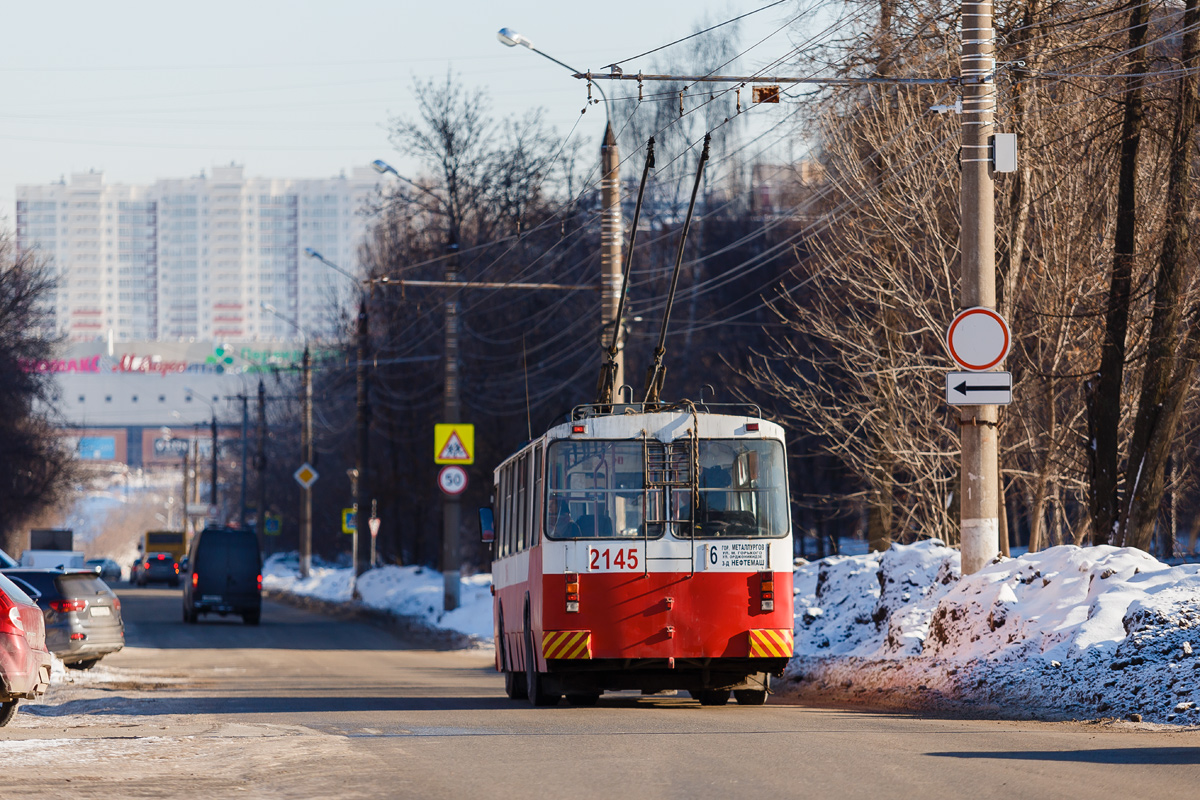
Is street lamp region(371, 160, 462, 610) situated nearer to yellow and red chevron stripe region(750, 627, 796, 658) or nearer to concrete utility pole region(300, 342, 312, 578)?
concrete utility pole region(300, 342, 312, 578)

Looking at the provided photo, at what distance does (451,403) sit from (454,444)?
3.91 feet

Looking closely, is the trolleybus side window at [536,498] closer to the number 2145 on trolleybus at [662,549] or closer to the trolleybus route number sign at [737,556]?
the number 2145 on trolleybus at [662,549]

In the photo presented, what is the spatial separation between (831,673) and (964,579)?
7.62 feet

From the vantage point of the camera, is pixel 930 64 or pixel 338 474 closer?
pixel 930 64

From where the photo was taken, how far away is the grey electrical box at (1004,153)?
15609 millimetres

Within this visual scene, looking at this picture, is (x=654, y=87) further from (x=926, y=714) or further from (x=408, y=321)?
(x=926, y=714)

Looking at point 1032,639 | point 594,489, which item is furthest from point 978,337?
point 594,489

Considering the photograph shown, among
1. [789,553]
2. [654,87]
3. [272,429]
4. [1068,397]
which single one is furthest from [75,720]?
[272,429]

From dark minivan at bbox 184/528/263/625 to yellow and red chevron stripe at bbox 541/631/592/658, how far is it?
26.3m

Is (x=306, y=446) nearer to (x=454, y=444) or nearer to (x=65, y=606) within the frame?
(x=454, y=444)

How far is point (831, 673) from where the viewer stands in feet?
57.3

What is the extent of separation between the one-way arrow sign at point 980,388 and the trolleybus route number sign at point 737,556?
2.42m

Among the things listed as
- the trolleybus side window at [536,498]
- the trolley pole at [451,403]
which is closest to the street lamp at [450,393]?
the trolley pole at [451,403]

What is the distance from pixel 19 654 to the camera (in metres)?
12.8
